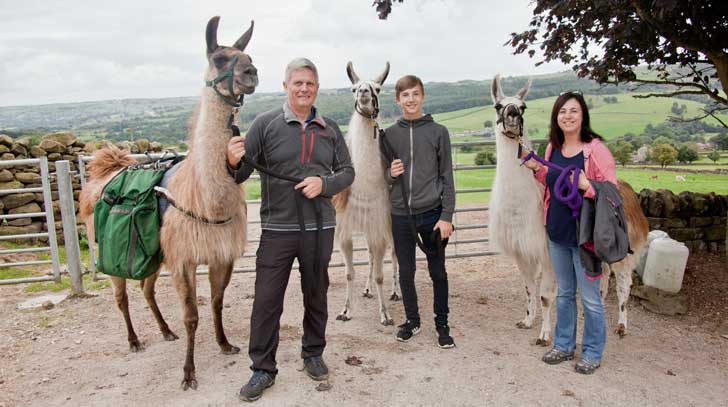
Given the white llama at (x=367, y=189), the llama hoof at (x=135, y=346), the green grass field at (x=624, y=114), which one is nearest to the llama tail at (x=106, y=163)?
the llama hoof at (x=135, y=346)

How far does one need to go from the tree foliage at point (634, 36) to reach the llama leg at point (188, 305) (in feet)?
11.6

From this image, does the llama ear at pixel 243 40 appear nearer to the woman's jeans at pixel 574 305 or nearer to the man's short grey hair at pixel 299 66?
the man's short grey hair at pixel 299 66

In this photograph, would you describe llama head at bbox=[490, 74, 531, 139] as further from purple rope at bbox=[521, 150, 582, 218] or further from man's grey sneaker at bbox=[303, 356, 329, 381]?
man's grey sneaker at bbox=[303, 356, 329, 381]

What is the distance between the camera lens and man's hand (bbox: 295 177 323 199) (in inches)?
105

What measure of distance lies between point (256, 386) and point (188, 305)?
2.32ft

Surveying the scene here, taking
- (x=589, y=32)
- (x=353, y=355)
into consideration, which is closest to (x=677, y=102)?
(x=589, y=32)

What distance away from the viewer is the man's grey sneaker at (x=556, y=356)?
3.35m

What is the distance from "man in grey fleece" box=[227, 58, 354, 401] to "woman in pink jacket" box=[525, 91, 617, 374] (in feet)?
4.52

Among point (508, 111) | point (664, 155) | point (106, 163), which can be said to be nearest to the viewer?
point (508, 111)

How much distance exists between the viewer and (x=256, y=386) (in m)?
2.85

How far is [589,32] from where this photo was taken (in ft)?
17.0

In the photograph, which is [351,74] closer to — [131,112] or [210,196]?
[210,196]

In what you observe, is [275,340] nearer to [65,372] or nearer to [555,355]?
[65,372]

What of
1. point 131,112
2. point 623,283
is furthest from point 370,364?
point 131,112
